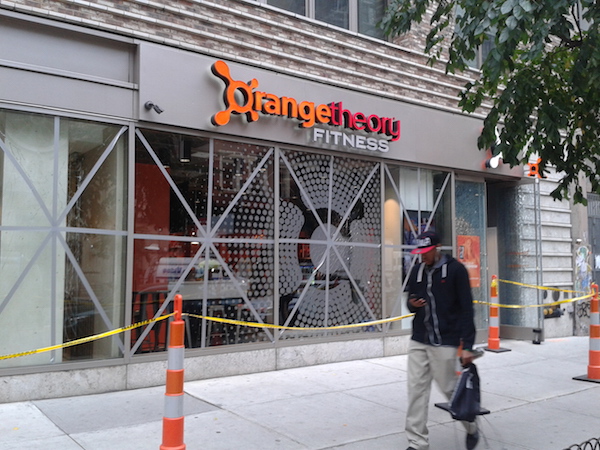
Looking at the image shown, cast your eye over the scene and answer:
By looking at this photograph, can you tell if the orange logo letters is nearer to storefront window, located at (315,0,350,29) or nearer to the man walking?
storefront window, located at (315,0,350,29)

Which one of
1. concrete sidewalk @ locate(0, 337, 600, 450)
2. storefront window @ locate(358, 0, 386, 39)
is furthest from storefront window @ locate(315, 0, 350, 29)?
concrete sidewalk @ locate(0, 337, 600, 450)

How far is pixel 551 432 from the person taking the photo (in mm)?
6113

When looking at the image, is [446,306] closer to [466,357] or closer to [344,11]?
[466,357]

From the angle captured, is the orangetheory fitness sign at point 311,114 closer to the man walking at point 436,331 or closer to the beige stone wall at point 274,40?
the beige stone wall at point 274,40

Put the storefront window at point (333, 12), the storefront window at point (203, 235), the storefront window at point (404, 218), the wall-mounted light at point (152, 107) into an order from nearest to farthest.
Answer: the wall-mounted light at point (152, 107) < the storefront window at point (203, 235) < the storefront window at point (333, 12) < the storefront window at point (404, 218)

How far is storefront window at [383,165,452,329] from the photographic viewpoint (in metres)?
10.6

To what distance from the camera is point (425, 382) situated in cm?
523

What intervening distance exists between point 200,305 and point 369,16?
20.3 ft

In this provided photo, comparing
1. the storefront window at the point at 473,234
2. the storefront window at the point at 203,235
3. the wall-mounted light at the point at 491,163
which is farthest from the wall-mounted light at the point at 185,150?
the wall-mounted light at the point at 491,163

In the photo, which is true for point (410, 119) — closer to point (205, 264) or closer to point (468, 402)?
point (205, 264)

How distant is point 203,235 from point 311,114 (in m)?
2.55

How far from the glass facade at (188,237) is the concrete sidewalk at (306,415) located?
0.83 m

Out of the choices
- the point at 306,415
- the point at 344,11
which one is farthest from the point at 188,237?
the point at 344,11

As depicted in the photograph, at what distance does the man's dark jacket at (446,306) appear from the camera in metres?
5.10
